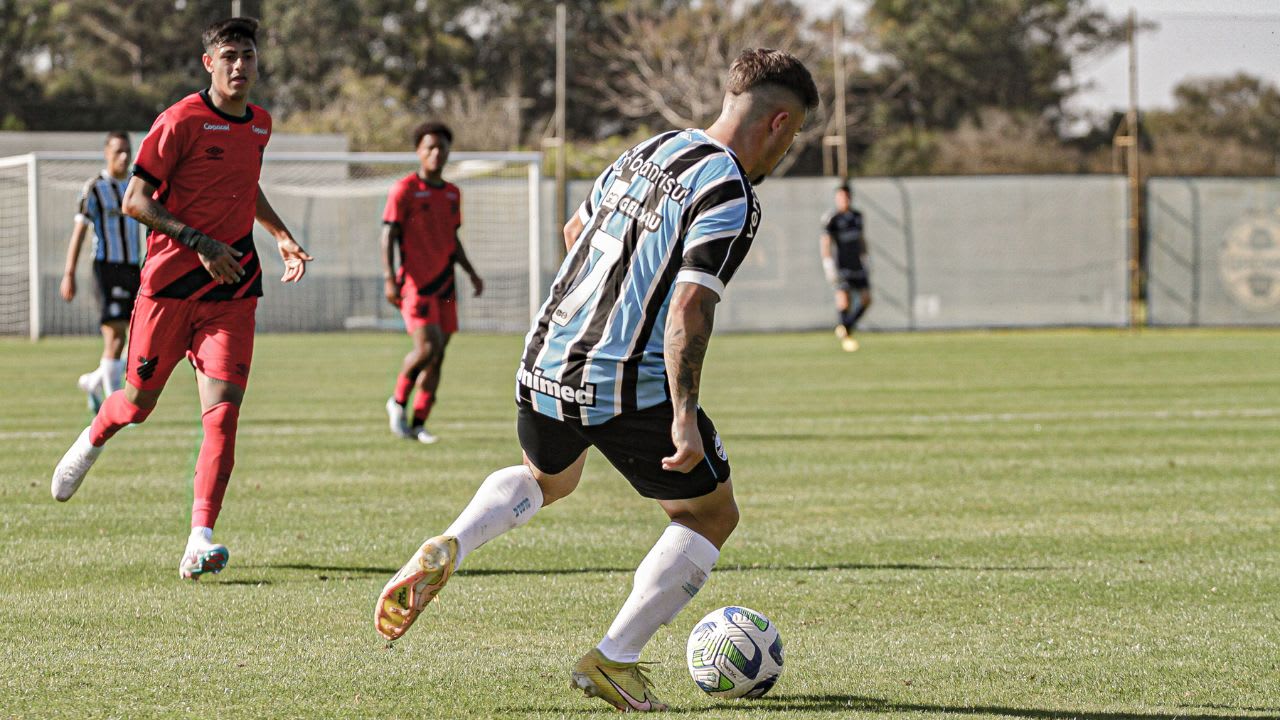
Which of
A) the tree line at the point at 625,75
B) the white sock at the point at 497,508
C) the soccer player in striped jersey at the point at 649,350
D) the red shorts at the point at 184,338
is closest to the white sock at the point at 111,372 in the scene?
the red shorts at the point at 184,338

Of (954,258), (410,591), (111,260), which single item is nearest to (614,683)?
(410,591)

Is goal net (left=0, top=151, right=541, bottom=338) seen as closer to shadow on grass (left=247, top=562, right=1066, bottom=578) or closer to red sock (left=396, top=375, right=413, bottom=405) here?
red sock (left=396, top=375, right=413, bottom=405)

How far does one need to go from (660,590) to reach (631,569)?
2234mm

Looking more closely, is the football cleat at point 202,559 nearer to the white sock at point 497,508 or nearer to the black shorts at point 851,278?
the white sock at point 497,508

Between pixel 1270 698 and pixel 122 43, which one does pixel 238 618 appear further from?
pixel 122 43

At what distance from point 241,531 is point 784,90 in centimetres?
424

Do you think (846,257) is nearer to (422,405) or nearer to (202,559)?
(422,405)

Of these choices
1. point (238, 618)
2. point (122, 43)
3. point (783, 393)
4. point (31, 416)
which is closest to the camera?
point (238, 618)

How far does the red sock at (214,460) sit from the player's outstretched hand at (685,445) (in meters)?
2.59

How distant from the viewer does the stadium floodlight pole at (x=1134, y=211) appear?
28875mm

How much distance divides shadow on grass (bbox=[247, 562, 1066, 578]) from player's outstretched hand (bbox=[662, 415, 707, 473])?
7.95 feet

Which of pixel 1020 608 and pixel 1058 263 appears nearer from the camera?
pixel 1020 608

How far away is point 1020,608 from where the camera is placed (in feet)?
19.0

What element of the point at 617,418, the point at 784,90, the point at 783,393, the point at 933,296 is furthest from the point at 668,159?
the point at 933,296
